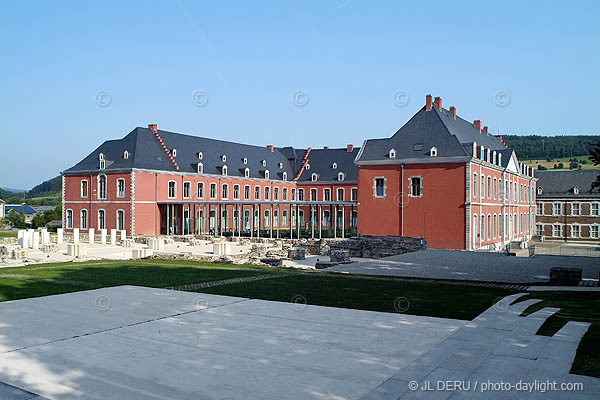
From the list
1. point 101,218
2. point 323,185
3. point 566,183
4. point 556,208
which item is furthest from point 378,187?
point 566,183

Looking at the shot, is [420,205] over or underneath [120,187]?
underneath

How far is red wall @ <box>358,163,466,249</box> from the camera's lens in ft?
128

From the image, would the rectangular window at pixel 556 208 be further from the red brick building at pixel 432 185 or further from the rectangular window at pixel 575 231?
the red brick building at pixel 432 185

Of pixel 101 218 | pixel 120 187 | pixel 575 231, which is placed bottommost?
pixel 575 231

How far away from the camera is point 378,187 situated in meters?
42.5

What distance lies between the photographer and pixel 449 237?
3912 cm

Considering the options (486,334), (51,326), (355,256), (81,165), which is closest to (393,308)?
(486,334)

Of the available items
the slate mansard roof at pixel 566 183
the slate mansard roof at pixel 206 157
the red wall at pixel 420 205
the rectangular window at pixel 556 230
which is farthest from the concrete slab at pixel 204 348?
the rectangular window at pixel 556 230

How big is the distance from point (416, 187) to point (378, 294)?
88.8 ft

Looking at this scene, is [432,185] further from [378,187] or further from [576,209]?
[576,209]

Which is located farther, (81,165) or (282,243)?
(81,165)

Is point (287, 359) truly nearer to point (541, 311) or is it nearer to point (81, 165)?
point (541, 311)

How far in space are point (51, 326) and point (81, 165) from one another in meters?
48.2

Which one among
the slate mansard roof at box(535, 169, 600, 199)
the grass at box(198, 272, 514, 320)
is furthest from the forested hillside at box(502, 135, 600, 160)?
the grass at box(198, 272, 514, 320)
